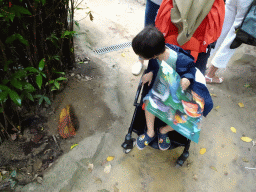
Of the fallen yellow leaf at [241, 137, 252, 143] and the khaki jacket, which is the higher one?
the khaki jacket

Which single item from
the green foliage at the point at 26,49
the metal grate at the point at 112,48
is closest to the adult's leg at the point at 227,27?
the metal grate at the point at 112,48

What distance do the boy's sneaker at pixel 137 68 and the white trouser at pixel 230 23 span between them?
1.15m

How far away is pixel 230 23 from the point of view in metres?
2.54

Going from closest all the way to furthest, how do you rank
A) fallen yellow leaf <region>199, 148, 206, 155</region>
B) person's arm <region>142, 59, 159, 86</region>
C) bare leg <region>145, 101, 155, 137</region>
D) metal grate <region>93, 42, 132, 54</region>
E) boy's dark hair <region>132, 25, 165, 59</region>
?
boy's dark hair <region>132, 25, 165, 59</region> < person's arm <region>142, 59, 159, 86</region> < bare leg <region>145, 101, 155, 137</region> < fallen yellow leaf <region>199, 148, 206, 155</region> < metal grate <region>93, 42, 132, 54</region>

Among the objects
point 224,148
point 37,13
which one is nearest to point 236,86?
point 224,148

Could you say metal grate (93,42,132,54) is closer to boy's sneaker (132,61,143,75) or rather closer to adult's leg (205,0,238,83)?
boy's sneaker (132,61,143,75)

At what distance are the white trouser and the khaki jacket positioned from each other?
94 cm

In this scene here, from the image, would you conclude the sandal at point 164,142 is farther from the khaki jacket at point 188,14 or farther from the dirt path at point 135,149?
the khaki jacket at point 188,14

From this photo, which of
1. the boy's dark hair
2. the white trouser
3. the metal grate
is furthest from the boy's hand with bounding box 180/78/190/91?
the metal grate

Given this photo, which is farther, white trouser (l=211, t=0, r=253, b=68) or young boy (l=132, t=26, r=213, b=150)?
white trouser (l=211, t=0, r=253, b=68)

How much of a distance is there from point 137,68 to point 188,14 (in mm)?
1562

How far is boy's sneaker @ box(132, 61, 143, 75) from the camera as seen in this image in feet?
10.1

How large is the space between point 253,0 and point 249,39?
42cm

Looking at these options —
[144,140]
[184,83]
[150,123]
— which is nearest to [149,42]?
[184,83]
